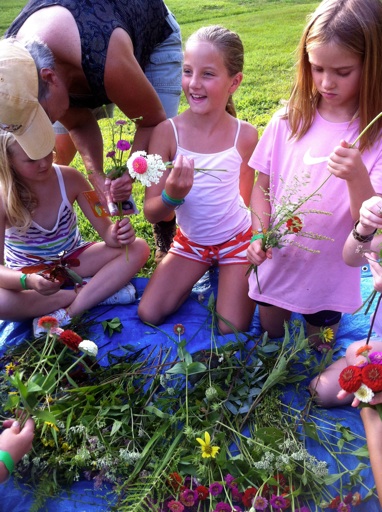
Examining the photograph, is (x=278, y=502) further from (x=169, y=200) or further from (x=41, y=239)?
(x=41, y=239)

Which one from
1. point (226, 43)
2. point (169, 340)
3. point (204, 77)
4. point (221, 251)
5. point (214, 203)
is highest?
point (226, 43)

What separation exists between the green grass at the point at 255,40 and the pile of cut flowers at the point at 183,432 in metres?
1.14

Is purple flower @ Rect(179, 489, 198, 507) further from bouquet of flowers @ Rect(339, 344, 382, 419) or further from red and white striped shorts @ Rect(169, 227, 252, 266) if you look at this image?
red and white striped shorts @ Rect(169, 227, 252, 266)

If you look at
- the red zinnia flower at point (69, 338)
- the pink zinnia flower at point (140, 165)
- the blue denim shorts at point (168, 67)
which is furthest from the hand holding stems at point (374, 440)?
the blue denim shorts at point (168, 67)

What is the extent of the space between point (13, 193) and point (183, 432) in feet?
4.54

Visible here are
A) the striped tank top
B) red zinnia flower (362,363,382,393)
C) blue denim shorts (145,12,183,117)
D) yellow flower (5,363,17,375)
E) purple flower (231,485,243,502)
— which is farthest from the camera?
blue denim shorts (145,12,183,117)

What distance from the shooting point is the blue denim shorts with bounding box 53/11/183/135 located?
121 inches

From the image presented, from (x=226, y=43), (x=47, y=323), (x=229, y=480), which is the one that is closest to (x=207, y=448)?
(x=229, y=480)

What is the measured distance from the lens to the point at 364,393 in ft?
5.38

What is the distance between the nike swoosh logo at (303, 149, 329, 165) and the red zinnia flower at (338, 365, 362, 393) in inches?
37.1

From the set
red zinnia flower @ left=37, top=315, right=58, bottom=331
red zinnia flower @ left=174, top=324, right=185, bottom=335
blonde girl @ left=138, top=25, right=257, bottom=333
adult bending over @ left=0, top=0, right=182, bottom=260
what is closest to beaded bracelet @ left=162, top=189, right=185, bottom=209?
blonde girl @ left=138, top=25, right=257, bottom=333

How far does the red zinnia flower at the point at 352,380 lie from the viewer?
1.62 meters

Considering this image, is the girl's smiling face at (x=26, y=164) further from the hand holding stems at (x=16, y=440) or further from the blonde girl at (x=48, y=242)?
the hand holding stems at (x=16, y=440)

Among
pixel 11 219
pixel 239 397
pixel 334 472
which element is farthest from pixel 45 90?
pixel 334 472
